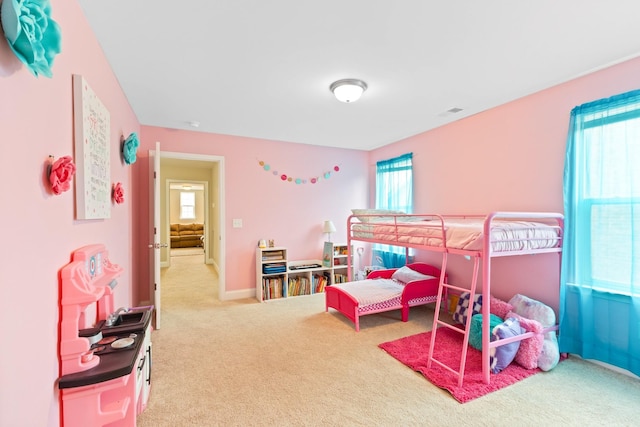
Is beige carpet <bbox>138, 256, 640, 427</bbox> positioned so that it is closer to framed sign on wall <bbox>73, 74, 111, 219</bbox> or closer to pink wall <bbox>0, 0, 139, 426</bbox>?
pink wall <bbox>0, 0, 139, 426</bbox>

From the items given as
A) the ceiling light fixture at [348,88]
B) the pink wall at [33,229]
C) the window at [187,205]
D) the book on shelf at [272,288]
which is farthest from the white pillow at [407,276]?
the window at [187,205]

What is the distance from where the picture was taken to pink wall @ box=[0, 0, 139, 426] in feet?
2.92

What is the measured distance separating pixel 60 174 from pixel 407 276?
3.41 meters

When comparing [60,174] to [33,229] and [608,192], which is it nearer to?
→ [33,229]

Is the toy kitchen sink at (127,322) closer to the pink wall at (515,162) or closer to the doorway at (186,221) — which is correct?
the pink wall at (515,162)

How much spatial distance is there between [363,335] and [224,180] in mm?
2808

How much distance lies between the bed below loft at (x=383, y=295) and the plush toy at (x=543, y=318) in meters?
0.86

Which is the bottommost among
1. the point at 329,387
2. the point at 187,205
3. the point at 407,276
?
the point at 329,387

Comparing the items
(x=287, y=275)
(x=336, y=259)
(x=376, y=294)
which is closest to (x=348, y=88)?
(x=376, y=294)

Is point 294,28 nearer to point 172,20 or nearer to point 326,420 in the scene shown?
point 172,20

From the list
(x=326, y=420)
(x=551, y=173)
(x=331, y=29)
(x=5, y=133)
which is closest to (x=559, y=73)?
(x=551, y=173)

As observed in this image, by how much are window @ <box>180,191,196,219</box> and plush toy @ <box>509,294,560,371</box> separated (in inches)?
407

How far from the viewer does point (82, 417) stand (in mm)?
1245

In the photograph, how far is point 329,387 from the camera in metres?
2.05
